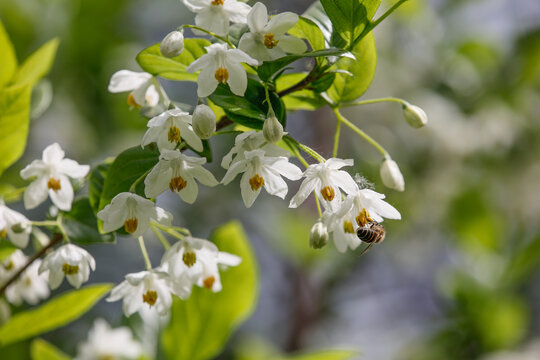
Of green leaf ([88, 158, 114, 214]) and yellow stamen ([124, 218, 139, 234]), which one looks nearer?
yellow stamen ([124, 218, 139, 234])

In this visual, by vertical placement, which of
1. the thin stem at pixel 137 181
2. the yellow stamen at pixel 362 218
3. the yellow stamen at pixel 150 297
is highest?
the yellow stamen at pixel 362 218

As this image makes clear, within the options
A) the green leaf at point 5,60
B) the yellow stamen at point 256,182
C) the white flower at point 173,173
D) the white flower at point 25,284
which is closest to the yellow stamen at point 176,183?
the white flower at point 173,173

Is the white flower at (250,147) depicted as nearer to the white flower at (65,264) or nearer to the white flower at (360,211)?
the white flower at (360,211)

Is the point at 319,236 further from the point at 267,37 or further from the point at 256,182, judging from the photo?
the point at 267,37

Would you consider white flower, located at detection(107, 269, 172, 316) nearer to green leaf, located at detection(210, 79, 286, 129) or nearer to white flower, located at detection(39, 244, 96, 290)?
white flower, located at detection(39, 244, 96, 290)

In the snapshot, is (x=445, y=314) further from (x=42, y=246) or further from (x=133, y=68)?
(x=42, y=246)

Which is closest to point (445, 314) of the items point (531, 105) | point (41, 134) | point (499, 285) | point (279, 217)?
point (499, 285)

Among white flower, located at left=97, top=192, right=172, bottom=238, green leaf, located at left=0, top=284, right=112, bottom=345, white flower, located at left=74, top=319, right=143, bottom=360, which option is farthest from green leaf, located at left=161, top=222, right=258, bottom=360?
white flower, located at left=97, top=192, right=172, bottom=238
